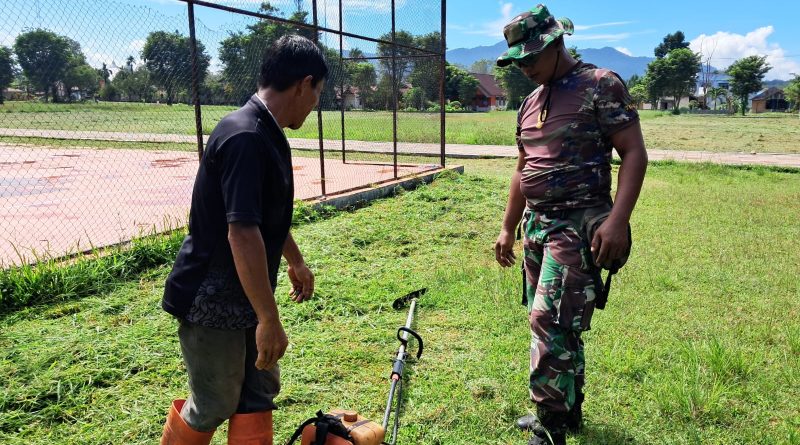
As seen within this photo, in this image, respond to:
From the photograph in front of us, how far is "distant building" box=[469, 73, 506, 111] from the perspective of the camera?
279 feet

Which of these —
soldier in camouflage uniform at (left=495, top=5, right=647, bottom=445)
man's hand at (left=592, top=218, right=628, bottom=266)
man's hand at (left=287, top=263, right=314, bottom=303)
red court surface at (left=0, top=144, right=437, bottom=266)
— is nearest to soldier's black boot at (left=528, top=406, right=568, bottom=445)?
soldier in camouflage uniform at (left=495, top=5, right=647, bottom=445)

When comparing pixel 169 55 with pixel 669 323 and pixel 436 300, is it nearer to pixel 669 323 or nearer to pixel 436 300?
pixel 436 300

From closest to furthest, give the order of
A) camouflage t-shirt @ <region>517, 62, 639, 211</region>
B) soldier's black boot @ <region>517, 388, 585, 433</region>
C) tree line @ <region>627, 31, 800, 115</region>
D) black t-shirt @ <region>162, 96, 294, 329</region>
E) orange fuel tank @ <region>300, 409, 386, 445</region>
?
black t-shirt @ <region>162, 96, 294, 329</region>
orange fuel tank @ <region>300, 409, 386, 445</region>
camouflage t-shirt @ <region>517, 62, 639, 211</region>
soldier's black boot @ <region>517, 388, 585, 433</region>
tree line @ <region>627, 31, 800, 115</region>

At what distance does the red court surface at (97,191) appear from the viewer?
5.45 metres

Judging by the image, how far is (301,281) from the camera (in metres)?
2.16

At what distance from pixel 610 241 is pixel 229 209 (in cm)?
144

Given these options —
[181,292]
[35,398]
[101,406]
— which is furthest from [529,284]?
[35,398]

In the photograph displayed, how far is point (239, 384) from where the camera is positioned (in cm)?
183

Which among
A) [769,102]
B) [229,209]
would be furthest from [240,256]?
[769,102]

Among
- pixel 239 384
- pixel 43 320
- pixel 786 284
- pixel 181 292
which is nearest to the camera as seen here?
pixel 181 292

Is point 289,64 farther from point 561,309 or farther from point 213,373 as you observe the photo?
point 561,309

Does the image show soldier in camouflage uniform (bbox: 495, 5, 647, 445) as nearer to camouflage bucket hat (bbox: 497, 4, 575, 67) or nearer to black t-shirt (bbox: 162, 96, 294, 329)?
camouflage bucket hat (bbox: 497, 4, 575, 67)

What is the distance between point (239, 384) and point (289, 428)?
0.86m

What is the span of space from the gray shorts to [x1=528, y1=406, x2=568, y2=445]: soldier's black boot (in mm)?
1213
